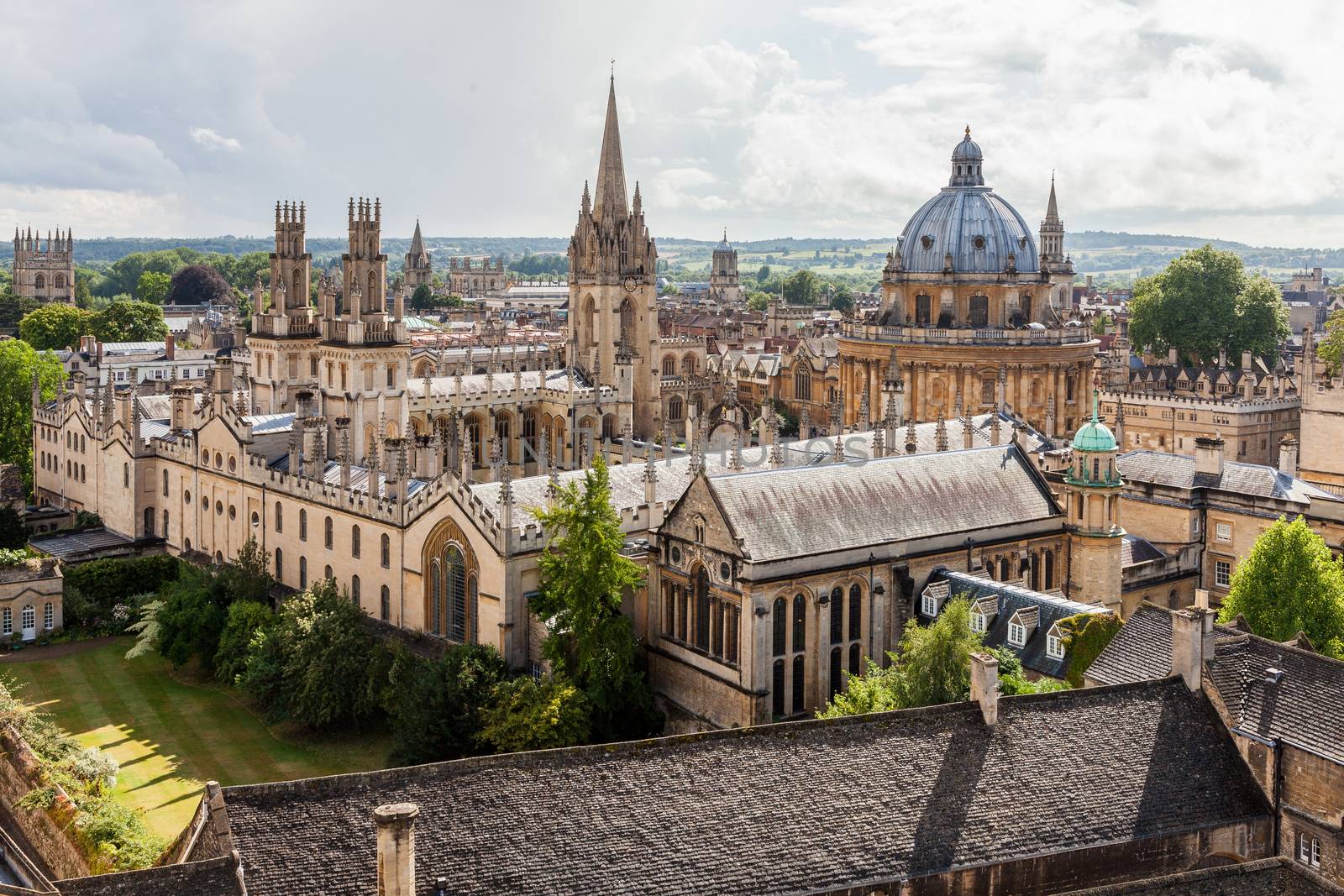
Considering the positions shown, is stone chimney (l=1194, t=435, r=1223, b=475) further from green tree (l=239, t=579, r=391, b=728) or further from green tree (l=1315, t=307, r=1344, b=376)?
green tree (l=1315, t=307, r=1344, b=376)

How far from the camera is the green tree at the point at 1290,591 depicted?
37.8 m

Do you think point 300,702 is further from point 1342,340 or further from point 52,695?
point 1342,340

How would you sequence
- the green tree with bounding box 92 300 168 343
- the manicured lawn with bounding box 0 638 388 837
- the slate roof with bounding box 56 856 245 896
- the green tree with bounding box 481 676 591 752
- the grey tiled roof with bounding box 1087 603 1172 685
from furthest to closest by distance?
the green tree with bounding box 92 300 168 343 < the manicured lawn with bounding box 0 638 388 837 < the green tree with bounding box 481 676 591 752 < the grey tiled roof with bounding box 1087 603 1172 685 < the slate roof with bounding box 56 856 245 896

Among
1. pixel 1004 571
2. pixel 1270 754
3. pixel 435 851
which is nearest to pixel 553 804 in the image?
pixel 435 851

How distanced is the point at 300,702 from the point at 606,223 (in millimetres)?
45440

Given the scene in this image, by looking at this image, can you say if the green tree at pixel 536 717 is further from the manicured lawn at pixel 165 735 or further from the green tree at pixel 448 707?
the manicured lawn at pixel 165 735

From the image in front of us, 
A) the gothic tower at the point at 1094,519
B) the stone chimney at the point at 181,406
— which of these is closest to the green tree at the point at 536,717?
the gothic tower at the point at 1094,519

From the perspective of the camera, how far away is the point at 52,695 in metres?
46.1

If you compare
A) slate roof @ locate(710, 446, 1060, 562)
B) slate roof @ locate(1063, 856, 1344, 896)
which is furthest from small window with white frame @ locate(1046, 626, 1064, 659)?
slate roof @ locate(1063, 856, 1344, 896)

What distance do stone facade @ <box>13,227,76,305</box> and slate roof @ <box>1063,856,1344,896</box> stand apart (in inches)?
6477

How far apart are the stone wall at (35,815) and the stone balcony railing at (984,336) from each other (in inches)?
1915

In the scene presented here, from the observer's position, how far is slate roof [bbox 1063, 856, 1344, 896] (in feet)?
70.4

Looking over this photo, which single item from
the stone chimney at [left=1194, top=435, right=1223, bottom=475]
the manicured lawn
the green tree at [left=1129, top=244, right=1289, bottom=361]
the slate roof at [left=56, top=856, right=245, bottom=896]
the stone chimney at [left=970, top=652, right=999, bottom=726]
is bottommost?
the manicured lawn

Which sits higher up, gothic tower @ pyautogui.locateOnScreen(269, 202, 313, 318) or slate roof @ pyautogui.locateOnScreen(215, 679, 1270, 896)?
gothic tower @ pyautogui.locateOnScreen(269, 202, 313, 318)
